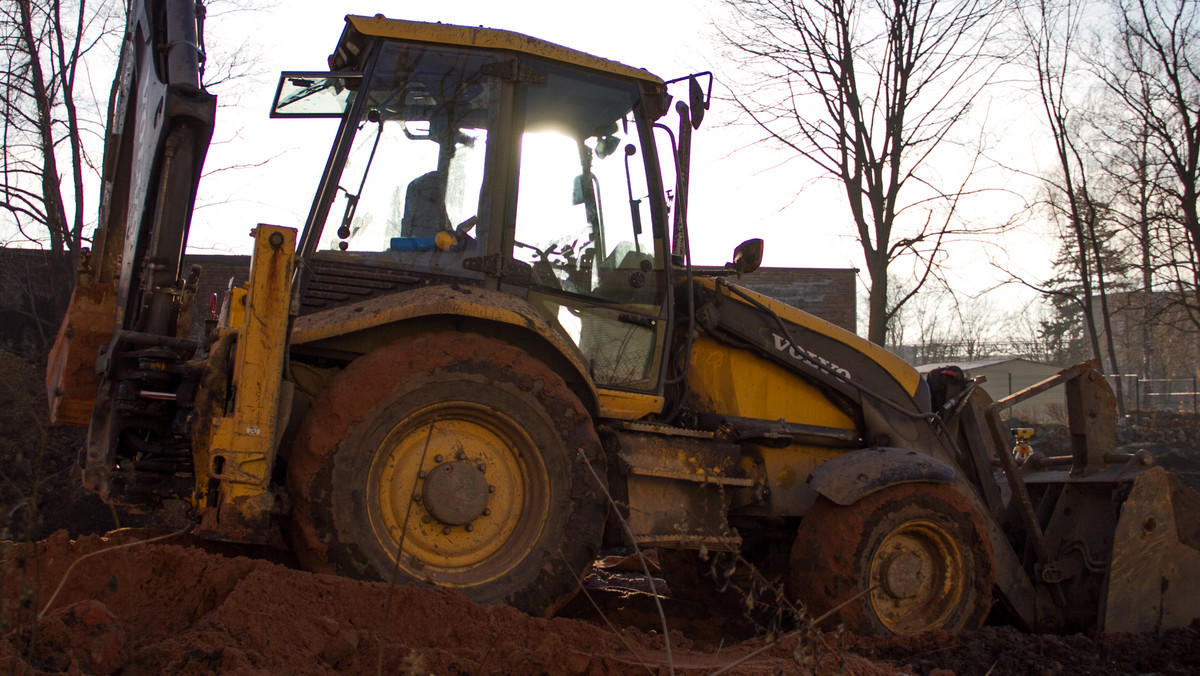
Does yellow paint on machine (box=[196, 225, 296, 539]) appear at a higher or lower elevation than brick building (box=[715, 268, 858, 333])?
lower

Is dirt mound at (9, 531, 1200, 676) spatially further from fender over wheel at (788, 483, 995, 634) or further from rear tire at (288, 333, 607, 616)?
fender over wheel at (788, 483, 995, 634)

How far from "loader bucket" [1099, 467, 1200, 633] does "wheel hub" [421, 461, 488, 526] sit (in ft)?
12.6

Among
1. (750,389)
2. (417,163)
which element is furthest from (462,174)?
(750,389)

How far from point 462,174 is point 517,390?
3.89 feet

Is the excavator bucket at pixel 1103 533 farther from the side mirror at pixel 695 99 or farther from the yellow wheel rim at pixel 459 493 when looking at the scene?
the yellow wheel rim at pixel 459 493

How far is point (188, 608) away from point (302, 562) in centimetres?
51

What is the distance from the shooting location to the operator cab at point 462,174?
4.58 metres

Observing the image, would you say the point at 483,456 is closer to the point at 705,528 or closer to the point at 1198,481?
the point at 705,528

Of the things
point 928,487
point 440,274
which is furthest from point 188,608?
point 928,487

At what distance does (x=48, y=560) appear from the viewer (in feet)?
11.5

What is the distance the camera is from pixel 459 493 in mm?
4152

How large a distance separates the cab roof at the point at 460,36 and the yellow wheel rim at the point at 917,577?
3.19m

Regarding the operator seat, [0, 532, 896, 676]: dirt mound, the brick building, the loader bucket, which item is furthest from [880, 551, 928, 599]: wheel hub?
the brick building

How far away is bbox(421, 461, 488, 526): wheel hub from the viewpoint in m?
4.14
